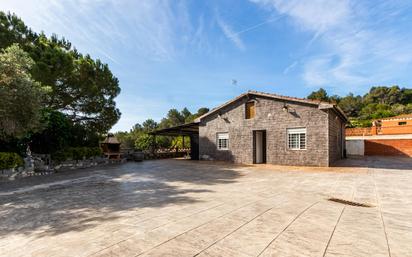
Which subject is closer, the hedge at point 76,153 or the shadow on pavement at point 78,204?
the shadow on pavement at point 78,204

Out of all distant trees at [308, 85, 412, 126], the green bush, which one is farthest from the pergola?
distant trees at [308, 85, 412, 126]

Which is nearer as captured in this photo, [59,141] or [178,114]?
[59,141]

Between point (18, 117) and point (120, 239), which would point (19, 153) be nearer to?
point (18, 117)

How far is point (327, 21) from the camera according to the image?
451 inches

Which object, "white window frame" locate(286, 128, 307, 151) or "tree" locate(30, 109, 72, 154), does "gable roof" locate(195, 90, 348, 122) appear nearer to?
"white window frame" locate(286, 128, 307, 151)

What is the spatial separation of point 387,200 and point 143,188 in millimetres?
7175

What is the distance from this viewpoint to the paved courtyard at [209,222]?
11.1 ft

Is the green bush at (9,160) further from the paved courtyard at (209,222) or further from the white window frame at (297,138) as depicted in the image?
the white window frame at (297,138)

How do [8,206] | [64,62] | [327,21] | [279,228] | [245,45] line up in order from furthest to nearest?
[245,45]
[64,62]
[327,21]
[8,206]
[279,228]

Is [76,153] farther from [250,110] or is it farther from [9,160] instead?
[250,110]

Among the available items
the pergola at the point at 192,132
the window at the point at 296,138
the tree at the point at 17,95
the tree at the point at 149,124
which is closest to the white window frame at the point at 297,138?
the window at the point at 296,138

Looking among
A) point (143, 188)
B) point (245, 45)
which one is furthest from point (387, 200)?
point (245, 45)

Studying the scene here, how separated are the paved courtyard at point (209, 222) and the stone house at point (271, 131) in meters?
6.56

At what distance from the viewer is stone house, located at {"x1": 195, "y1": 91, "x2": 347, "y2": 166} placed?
14.1 m
